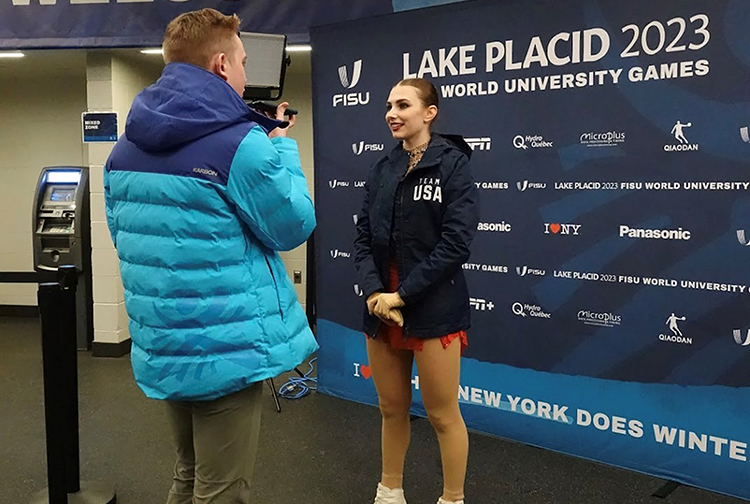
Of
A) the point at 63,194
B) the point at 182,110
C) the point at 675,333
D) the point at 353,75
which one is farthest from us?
the point at 63,194

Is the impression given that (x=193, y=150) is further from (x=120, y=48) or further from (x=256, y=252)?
(x=120, y=48)

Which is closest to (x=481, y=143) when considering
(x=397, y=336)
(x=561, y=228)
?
(x=561, y=228)

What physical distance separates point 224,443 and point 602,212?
1.99m

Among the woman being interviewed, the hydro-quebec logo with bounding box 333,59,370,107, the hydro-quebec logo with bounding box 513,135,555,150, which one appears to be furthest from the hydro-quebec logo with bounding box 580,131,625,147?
the hydro-quebec logo with bounding box 333,59,370,107

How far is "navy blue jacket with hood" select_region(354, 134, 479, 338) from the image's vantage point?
200 cm

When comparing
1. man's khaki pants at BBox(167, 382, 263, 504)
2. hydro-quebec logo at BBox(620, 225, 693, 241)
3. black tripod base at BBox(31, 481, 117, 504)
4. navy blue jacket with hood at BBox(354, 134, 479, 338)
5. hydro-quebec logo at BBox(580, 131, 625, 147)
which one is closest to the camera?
man's khaki pants at BBox(167, 382, 263, 504)

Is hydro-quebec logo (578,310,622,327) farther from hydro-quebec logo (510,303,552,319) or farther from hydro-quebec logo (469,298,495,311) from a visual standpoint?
hydro-quebec logo (469,298,495,311)

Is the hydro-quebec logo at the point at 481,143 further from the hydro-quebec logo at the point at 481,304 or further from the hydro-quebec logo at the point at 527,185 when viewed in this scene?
the hydro-quebec logo at the point at 481,304

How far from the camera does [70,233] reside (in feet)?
15.7

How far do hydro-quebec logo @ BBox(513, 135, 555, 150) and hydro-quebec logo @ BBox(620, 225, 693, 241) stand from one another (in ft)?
1.65

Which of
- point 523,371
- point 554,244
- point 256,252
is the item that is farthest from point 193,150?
point 523,371

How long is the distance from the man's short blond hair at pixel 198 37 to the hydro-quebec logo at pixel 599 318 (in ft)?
6.79

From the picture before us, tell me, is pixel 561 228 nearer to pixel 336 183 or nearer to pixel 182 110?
pixel 336 183

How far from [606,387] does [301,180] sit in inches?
78.7
